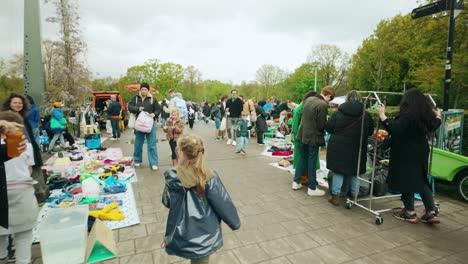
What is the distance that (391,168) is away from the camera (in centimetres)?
396

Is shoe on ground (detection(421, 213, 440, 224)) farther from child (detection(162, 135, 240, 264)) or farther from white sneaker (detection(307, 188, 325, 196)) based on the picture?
child (detection(162, 135, 240, 264))

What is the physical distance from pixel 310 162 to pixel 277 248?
6.69 ft

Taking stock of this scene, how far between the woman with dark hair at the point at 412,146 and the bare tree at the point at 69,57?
12209mm

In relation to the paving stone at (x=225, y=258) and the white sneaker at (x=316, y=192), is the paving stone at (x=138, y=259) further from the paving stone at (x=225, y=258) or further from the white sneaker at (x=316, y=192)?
the white sneaker at (x=316, y=192)

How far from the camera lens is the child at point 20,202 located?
2516 mm

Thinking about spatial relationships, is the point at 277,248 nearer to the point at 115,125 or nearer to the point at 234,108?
the point at 234,108

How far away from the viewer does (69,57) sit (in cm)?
1254

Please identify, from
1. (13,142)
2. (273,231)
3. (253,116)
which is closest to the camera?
(13,142)

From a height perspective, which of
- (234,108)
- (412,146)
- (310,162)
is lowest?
(310,162)

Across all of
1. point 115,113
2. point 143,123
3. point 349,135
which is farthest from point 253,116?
point 115,113

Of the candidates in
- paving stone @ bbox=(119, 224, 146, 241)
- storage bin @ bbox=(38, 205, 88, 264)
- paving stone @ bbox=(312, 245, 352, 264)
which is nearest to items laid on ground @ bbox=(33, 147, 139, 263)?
storage bin @ bbox=(38, 205, 88, 264)

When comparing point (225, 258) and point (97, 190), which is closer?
point (225, 258)

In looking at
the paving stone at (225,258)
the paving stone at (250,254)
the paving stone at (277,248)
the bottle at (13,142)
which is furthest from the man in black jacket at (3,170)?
the paving stone at (277,248)

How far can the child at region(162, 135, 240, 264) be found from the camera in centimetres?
207
